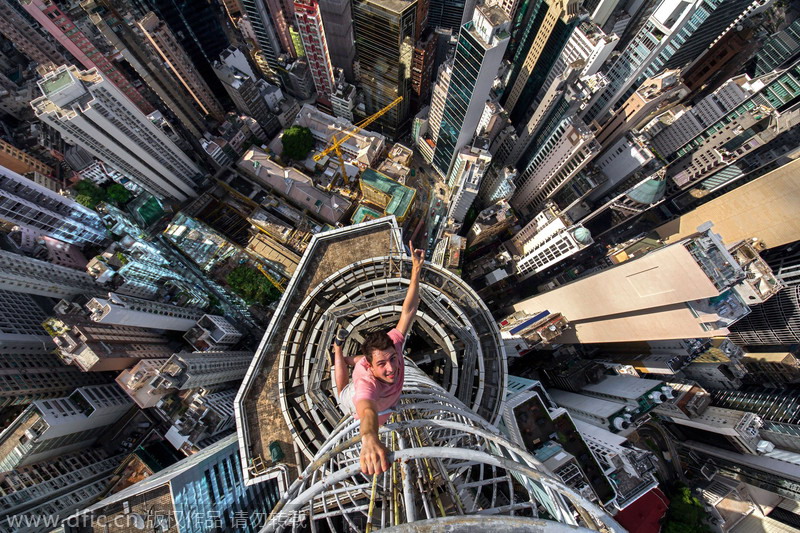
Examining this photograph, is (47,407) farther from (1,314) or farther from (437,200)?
(437,200)

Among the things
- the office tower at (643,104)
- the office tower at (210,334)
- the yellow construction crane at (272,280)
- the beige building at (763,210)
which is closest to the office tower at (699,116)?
the office tower at (643,104)

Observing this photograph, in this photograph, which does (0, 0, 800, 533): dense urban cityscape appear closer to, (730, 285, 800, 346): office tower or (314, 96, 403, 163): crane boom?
(730, 285, 800, 346): office tower

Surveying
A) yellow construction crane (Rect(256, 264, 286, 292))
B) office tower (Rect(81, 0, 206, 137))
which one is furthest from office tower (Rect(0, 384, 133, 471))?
office tower (Rect(81, 0, 206, 137))

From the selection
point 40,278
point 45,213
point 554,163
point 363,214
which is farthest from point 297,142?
point 554,163

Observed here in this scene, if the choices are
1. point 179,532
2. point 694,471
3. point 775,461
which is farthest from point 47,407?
point 775,461

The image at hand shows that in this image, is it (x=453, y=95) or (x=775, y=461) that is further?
(x=453, y=95)

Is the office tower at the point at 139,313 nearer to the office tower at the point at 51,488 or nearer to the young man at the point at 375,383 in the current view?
the office tower at the point at 51,488
